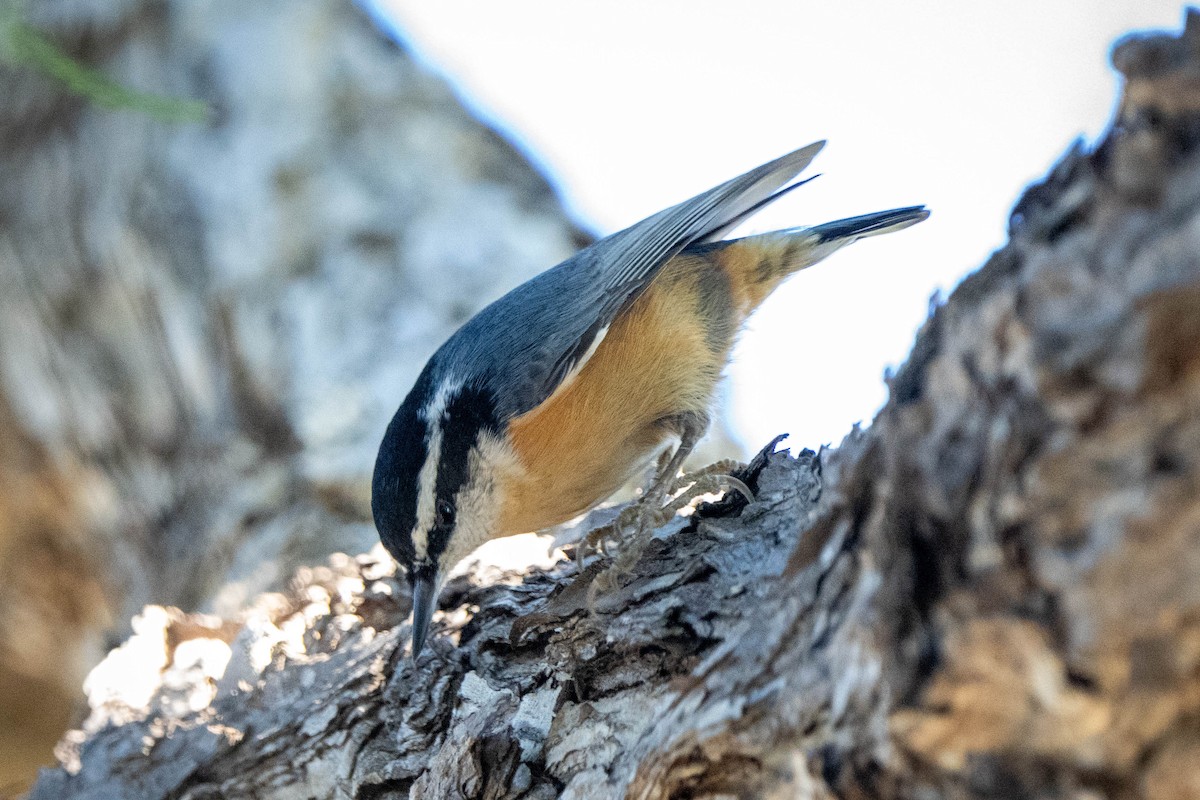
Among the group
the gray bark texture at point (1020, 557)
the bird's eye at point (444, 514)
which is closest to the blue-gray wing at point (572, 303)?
the bird's eye at point (444, 514)

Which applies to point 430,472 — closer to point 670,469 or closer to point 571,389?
point 571,389

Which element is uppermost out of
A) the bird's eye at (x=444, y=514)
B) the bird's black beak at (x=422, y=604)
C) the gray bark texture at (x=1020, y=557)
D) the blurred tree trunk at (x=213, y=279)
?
the blurred tree trunk at (x=213, y=279)

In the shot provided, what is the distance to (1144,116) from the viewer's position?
0.94 meters

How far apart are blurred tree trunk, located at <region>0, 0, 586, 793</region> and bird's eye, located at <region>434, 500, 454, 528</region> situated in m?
0.64

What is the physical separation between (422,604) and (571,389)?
65 cm

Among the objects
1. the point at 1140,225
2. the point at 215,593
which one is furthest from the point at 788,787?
the point at 215,593

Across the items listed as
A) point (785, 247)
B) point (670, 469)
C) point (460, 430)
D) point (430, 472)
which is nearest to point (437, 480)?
point (430, 472)

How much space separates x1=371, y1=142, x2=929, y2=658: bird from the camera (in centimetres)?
231

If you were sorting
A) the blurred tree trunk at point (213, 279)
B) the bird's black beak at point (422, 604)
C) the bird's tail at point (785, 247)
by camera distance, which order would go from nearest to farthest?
the bird's black beak at point (422, 604) < the bird's tail at point (785, 247) < the blurred tree trunk at point (213, 279)

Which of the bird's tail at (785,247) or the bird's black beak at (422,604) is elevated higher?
the bird's tail at (785,247)

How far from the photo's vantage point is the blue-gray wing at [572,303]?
2.44 metres

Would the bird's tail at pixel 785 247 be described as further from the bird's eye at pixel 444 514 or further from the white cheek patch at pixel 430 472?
the bird's eye at pixel 444 514

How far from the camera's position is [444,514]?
7.55 feet

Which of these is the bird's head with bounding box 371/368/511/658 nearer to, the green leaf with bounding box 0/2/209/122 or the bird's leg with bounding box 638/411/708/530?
the bird's leg with bounding box 638/411/708/530
